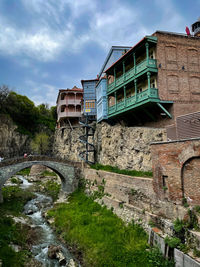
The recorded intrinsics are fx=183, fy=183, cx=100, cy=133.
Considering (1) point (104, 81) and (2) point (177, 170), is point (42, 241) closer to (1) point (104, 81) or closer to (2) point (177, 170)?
(2) point (177, 170)

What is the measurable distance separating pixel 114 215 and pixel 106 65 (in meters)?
19.6

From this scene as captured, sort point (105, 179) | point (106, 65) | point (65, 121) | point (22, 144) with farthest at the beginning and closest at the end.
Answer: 1. point (22, 144)
2. point (65, 121)
3. point (106, 65)
4. point (105, 179)

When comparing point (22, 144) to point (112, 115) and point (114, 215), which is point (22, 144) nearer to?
point (112, 115)

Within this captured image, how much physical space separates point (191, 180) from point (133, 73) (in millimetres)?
12302

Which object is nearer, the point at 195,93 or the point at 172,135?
the point at 172,135

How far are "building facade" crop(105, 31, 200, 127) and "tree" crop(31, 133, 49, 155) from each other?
32.5m

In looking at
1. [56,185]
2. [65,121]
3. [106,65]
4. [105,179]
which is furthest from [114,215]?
[65,121]

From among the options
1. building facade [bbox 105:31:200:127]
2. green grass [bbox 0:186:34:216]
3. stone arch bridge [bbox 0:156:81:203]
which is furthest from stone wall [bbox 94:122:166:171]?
green grass [bbox 0:186:34:216]

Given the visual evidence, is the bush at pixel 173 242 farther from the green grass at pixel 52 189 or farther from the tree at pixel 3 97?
the tree at pixel 3 97

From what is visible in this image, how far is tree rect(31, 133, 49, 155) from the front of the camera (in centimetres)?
4525

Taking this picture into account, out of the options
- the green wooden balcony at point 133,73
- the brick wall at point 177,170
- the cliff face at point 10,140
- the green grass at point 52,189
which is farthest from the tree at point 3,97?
the brick wall at point 177,170

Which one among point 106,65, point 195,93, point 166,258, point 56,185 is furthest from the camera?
point 56,185

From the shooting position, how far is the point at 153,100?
637 inches

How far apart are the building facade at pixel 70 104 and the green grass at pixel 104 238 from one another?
908 inches
